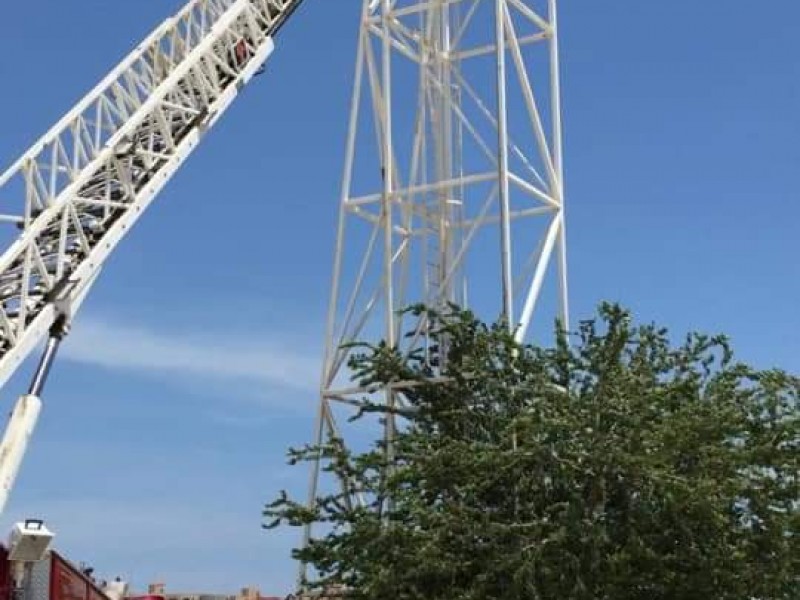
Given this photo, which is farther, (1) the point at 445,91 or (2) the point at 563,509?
(1) the point at 445,91

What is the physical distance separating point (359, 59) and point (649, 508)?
11.5 m

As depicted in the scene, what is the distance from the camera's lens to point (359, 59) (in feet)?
90.1

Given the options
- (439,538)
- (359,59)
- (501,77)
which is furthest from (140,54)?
(439,538)

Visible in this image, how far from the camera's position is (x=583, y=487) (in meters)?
20.2

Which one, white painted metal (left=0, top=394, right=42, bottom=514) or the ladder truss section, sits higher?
the ladder truss section

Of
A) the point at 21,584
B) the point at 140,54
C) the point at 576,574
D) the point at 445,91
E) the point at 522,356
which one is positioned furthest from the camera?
the point at 445,91

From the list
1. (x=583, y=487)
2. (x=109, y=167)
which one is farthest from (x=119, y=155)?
(x=583, y=487)

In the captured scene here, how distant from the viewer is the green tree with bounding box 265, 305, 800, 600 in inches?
766

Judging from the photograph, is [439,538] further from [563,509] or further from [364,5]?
[364,5]

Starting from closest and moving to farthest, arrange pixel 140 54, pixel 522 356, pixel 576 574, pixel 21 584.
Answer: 1. pixel 21 584
2. pixel 576 574
3. pixel 522 356
4. pixel 140 54

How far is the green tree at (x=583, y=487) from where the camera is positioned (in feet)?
63.8

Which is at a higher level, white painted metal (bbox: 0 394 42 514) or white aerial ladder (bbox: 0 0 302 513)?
white aerial ladder (bbox: 0 0 302 513)

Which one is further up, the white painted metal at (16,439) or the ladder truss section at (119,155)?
the ladder truss section at (119,155)

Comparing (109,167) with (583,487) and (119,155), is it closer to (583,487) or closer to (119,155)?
(119,155)
